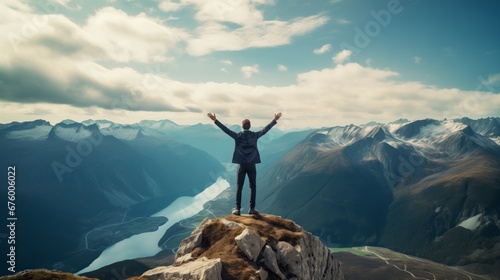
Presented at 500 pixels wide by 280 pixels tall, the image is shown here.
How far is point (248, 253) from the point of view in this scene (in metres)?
20.0

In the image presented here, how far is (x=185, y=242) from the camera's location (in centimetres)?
2519

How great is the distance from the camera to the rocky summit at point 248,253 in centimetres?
1841

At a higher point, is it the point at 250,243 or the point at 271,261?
the point at 250,243

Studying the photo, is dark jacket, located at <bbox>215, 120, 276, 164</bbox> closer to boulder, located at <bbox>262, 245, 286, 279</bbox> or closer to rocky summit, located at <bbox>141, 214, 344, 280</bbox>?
rocky summit, located at <bbox>141, 214, 344, 280</bbox>

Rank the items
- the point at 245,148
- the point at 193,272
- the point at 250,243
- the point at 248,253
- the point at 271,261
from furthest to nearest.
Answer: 1. the point at 245,148
2. the point at 250,243
3. the point at 271,261
4. the point at 248,253
5. the point at 193,272

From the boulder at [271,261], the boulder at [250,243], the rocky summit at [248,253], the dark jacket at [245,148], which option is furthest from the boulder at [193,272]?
the dark jacket at [245,148]

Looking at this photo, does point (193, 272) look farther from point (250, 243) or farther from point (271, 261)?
point (271, 261)

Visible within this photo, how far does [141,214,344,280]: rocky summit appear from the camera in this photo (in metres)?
18.4

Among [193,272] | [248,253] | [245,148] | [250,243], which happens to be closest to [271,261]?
[248,253]

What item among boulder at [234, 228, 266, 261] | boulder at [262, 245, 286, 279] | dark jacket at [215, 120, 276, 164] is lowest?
boulder at [262, 245, 286, 279]

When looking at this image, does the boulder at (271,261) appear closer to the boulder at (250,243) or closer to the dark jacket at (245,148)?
the boulder at (250,243)

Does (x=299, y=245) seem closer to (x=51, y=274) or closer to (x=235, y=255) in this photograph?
(x=235, y=255)

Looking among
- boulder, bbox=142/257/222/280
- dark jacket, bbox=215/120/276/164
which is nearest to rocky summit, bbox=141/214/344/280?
boulder, bbox=142/257/222/280

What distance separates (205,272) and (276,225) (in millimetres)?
9992
